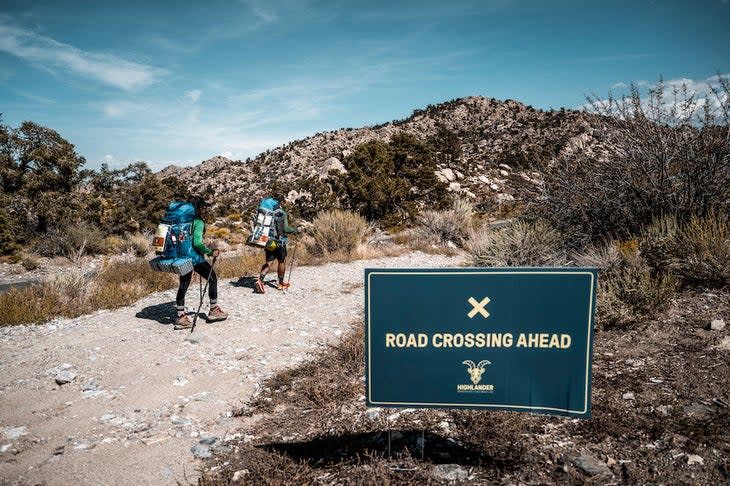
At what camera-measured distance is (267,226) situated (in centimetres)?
831

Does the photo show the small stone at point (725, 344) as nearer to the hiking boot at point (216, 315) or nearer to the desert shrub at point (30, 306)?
the hiking boot at point (216, 315)

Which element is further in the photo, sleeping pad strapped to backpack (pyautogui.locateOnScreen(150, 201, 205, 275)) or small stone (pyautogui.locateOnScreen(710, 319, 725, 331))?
sleeping pad strapped to backpack (pyautogui.locateOnScreen(150, 201, 205, 275))

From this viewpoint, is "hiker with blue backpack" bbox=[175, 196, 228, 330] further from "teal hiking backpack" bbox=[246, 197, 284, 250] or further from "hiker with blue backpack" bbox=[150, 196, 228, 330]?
"teal hiking backpack" bbox=[246, 197, 284, 250]

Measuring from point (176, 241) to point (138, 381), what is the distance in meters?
2.05

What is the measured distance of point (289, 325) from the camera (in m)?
6.95

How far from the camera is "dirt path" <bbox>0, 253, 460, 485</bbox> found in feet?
11.0

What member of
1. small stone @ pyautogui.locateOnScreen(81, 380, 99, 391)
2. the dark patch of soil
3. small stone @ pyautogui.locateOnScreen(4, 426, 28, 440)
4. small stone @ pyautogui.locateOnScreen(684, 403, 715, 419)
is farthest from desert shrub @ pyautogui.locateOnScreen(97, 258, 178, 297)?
small stone @ pyautogui.locateOnScreen(684, 403, 715, 419)

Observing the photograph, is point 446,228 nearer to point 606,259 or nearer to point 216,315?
point 606,259

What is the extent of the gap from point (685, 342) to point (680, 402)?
151 cm

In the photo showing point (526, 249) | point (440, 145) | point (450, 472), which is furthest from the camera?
point (440, 145)

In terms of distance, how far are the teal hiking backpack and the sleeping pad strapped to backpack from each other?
2054 mm

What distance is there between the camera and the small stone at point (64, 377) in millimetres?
4867

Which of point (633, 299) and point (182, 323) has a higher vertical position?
point (633, 299)

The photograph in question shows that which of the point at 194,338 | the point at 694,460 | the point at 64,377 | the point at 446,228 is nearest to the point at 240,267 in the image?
the point at 194,338
